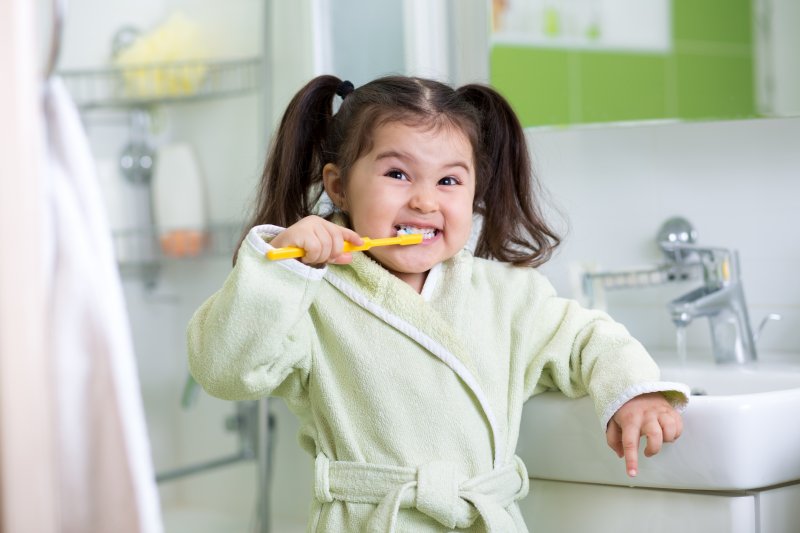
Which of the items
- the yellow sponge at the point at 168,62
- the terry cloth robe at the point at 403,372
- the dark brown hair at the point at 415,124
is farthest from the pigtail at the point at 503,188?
the yellow sponge at the point at 168,62

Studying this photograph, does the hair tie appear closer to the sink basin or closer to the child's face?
the child's face

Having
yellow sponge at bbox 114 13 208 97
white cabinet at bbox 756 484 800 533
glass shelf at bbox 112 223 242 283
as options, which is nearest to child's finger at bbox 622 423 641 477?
white cabinet at bbox 756 484 800 533

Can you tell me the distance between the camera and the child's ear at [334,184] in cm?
114

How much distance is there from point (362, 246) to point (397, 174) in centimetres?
11

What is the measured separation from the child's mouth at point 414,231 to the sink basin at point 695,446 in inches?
8.6

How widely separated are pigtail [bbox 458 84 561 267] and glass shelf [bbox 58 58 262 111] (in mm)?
972

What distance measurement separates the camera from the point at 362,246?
1.01m

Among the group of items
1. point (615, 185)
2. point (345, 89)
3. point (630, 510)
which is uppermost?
point (345, 89)

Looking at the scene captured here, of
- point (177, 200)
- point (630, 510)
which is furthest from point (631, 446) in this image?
point (177, 200)

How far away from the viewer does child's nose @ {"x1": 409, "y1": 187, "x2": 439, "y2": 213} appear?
1.05m

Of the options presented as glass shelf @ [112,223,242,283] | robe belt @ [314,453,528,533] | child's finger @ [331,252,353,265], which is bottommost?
robe belt @ [314,453,528,533]

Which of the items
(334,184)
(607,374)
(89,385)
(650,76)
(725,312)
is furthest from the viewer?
(650,76)

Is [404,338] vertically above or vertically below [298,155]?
below

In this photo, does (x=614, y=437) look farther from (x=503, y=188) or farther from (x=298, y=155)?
(x=298, y=155)
